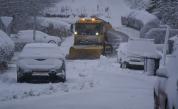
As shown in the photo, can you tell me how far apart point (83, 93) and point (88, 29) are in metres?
21.6

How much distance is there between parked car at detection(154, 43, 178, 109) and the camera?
30.8 ft

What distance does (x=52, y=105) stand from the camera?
581 inches

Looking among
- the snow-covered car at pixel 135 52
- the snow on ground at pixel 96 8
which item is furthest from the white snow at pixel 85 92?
the snow on ground at pixel 96 8

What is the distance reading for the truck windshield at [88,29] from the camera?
3875 cm

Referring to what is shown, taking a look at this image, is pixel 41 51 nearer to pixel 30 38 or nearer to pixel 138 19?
pixel 30 38

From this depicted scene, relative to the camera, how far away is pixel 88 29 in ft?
127

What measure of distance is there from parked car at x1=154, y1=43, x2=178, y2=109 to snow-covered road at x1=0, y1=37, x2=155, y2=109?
11.6 ft

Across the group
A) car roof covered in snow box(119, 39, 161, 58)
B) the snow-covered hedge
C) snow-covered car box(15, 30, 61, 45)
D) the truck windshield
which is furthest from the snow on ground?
car roof covered in snow box(119, 39, 161, 58)

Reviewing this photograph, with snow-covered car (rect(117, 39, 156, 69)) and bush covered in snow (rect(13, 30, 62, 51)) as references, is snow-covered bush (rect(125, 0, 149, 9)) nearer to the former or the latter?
bush covered in snow (rect(13, 30, 62, 51))

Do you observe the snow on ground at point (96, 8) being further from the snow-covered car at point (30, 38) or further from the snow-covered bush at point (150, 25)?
the snow-covered car at point (30, 38)

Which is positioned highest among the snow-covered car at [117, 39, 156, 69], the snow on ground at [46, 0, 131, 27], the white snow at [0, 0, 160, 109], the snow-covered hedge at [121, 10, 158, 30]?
the snow on ground at [46, 0, 131, 27]

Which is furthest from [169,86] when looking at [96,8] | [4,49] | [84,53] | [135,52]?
[96,8]

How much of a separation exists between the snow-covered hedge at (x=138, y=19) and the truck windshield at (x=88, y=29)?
83.0 ft

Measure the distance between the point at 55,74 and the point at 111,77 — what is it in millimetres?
3586
